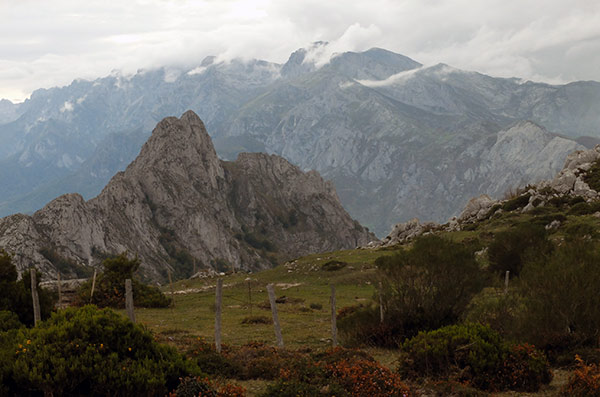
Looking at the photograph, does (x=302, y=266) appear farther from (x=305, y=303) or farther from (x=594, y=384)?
(x=594, y=384)

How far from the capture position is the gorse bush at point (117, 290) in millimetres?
39812

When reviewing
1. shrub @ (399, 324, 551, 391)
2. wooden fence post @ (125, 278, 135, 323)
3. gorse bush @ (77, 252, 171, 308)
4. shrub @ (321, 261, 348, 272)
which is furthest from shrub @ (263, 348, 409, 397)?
shrub @ (321, 261, 348, 272)

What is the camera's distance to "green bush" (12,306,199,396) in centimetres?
1154

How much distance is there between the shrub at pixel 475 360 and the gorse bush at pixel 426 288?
4.61 meters

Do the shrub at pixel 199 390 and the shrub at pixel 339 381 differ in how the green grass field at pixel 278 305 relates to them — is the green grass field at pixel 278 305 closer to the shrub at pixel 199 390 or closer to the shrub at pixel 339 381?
the shrub at pixel 339 381

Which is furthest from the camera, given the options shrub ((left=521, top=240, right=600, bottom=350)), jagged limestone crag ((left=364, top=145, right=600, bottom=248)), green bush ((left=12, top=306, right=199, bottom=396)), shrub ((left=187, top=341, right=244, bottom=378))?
jagged limestone crag ((left=364, top=145, right=600, bottom=248))

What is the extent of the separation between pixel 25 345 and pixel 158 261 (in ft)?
560

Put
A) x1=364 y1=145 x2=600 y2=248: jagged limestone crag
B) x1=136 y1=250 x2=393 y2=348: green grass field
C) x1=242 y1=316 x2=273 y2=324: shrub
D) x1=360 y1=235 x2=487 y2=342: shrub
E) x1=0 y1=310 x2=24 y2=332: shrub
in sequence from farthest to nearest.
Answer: x1=364 y1=145 x2=600 y2=248: jagged limestone crag, x1=242 y1=316 x2=273 y2=324: shrub, x1=136 y1=250 x2=393 y2=348: green grass field, x1=360 y1=235 x2=487 y2=342: shrub, x1=0 y1=310 x2=24 y2=332: shrub

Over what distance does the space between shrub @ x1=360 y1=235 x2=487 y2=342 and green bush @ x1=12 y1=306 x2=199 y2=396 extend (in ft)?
34.4

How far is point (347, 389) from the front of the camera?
1330cm

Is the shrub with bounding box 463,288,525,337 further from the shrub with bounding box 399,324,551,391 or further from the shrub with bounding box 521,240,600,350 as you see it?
the shrub with bounding box 399,324,551,391

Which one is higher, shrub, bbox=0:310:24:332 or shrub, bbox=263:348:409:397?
shrub, bbox=0:310:24:332

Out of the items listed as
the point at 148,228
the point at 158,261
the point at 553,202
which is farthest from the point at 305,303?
the point at 148,228

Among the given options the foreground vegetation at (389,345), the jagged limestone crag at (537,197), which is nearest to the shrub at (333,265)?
the jagged limestone crag at (537,197)
